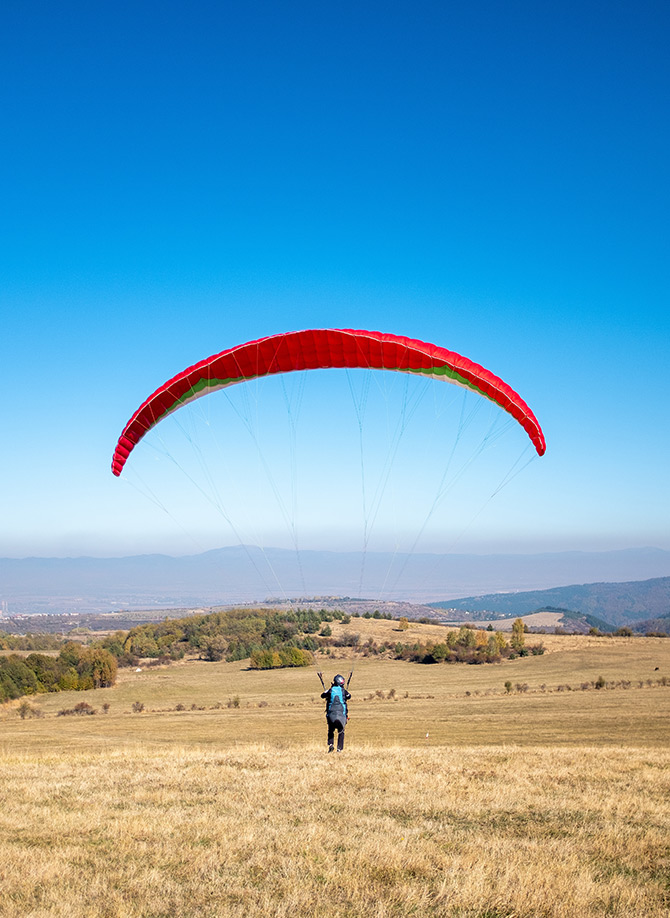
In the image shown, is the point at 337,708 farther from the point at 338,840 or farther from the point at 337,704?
the point at 338,840

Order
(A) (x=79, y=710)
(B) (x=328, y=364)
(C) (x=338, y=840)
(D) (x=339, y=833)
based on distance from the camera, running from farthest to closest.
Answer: (A) (x=79, y=710), (B) (x=328, y=364), (D) (x=339, y=833), (C) (x=338, y=840)

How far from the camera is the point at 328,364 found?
1611cm

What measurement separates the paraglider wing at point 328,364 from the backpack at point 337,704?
24.7 feet

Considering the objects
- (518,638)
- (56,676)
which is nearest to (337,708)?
(56,676)

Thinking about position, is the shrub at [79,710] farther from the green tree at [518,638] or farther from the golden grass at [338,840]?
the green tree at [518,638]

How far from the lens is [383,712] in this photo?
1539 inches

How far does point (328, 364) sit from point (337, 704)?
806cm

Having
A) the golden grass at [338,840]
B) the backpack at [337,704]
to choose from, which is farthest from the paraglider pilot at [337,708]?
the golden grass at [338,840]

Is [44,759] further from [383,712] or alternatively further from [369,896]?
[383,712]

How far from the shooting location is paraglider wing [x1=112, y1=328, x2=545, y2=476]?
15219mm

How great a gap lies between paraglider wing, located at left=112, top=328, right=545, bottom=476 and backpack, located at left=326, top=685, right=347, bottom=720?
24.7 ft

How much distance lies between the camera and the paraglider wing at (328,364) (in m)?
15.2

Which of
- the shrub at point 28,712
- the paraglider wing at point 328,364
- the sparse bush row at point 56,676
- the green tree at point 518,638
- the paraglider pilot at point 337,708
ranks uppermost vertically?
the paraglider wing at point 328,364

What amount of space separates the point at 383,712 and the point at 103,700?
27.2 m
